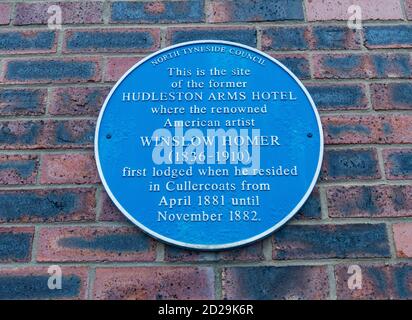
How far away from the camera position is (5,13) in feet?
7.19

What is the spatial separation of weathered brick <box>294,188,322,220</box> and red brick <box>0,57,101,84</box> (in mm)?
790

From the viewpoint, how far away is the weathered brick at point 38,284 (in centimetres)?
175

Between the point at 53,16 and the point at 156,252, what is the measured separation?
0.94 m

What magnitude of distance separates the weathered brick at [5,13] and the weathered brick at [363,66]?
1076 millimetres

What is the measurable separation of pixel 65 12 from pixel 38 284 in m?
0.97

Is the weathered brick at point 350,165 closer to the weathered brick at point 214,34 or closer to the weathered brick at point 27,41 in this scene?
the weathered brick at point 214,34

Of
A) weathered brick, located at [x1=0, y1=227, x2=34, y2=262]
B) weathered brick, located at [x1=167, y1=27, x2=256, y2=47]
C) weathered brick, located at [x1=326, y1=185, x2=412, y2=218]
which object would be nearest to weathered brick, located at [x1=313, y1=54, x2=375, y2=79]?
weathered brick, located at [x1=167, y1=27, x2=256, y2=47]

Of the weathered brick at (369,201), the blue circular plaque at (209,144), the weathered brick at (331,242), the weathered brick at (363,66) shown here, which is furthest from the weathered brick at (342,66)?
the weathered brick at (331,242)

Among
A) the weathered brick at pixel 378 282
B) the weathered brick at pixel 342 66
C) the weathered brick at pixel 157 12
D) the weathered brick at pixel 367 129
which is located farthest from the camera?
the weathered brick at pixel 157 12

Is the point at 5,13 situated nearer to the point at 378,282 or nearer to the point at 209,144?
the point at 209,144

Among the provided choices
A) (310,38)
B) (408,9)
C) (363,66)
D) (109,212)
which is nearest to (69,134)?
(109,212)

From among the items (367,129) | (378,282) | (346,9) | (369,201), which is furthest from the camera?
(346,9)

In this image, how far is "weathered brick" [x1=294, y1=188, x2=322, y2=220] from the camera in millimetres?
1832

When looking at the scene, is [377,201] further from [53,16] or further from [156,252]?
[53,16]
